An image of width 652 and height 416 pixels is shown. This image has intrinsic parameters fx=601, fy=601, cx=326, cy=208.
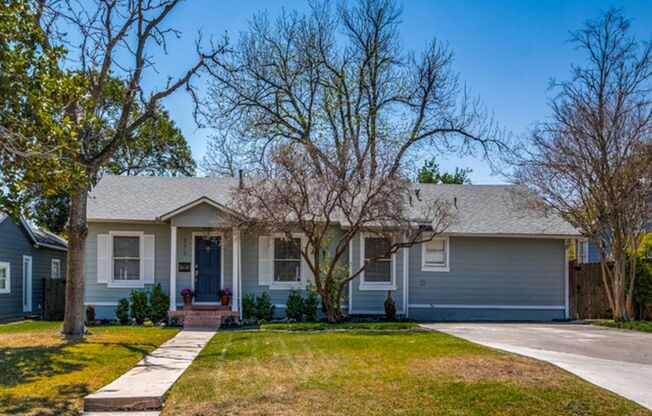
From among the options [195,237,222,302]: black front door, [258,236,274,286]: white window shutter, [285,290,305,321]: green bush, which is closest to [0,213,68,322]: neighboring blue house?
[195,237,222,302]: black front door

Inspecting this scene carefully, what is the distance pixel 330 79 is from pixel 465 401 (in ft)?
56.9

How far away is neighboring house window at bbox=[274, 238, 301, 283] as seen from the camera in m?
17.9

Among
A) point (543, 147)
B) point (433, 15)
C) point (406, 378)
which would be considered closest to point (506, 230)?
point (543, 147)

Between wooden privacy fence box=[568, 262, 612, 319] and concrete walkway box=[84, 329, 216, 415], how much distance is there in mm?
12391

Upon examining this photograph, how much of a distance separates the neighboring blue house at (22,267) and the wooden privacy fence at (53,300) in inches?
45.5

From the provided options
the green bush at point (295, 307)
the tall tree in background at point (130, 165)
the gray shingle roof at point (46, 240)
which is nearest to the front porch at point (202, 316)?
the green bush at point (295, 307)

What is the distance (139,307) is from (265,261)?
3.75m

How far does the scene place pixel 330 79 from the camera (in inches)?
904

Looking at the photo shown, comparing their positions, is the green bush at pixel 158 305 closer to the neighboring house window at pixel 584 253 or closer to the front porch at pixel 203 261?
the front porch at pixel 203 261

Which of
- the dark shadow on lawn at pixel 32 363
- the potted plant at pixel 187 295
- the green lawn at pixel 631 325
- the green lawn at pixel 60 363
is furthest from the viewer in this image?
the potted plant at pixel 187 295

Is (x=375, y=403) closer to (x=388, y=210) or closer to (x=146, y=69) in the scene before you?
(x=388, y=210)

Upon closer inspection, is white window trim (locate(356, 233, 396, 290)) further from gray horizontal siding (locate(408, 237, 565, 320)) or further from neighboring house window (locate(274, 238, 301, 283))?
neighboring house window (locate(274, 238, 301, 283))

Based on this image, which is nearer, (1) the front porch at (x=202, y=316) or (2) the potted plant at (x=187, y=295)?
(1) the front porch at (x=202, y=316)

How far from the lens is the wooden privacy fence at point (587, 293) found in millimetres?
18656
